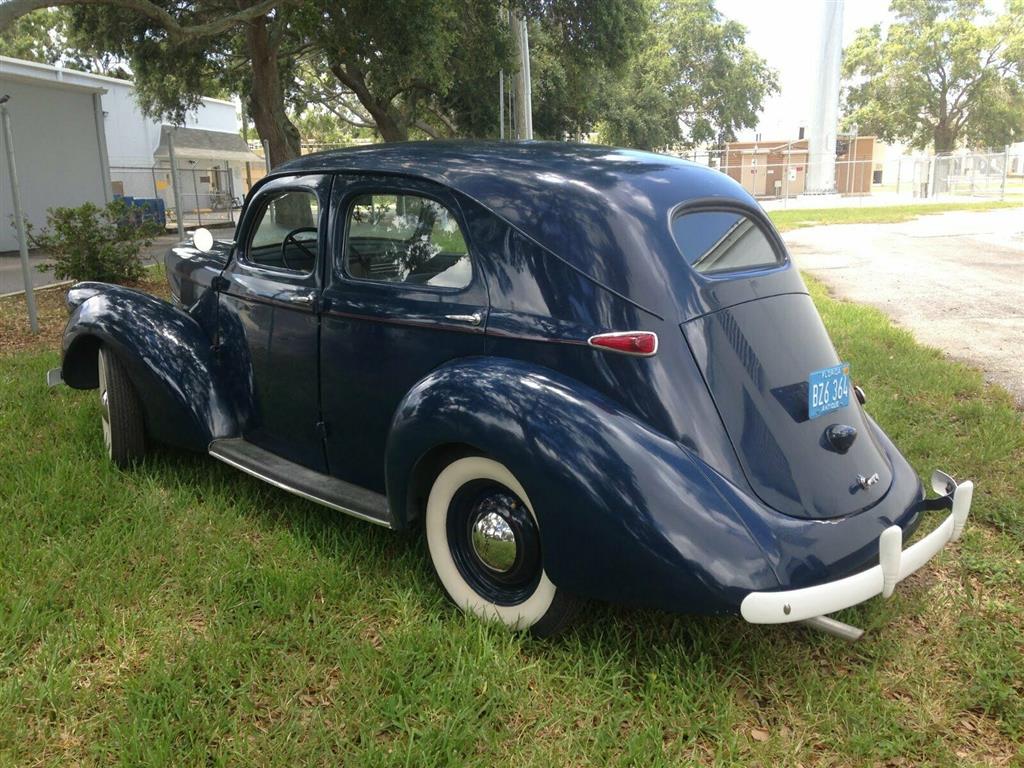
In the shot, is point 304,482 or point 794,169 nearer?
point 304,482

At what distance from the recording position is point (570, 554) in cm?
244

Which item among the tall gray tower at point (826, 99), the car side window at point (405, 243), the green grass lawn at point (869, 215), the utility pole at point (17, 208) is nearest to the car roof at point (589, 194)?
the car side window at point (405, 243)

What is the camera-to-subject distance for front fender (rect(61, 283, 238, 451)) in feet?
12.3

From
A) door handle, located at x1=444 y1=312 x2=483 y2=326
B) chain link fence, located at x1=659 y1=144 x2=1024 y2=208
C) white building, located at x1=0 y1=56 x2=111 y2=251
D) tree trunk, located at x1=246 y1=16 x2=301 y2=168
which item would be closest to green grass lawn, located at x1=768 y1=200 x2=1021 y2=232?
chain link fence, located at x1=659 y1=144 x2=1024 y2=208

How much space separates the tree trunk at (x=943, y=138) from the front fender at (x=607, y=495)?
57890 millimetres

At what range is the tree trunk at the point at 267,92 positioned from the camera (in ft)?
46.8

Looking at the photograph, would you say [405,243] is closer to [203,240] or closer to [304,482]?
[304,482]

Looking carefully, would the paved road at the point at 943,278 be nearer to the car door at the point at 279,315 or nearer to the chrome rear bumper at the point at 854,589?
the chrome rear bumper at the point at 854,589

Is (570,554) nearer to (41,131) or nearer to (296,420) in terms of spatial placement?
(296,420)

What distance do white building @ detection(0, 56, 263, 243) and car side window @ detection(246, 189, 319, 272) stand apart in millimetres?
15508

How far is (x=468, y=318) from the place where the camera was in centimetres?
283

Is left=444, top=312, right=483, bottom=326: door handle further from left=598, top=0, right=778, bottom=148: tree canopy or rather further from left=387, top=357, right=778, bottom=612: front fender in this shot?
left=598, top=0, right=778, bottom=148: tree canopy

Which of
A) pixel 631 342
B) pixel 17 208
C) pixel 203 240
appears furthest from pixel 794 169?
pixel 631 342

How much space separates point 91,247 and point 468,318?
338 inches
